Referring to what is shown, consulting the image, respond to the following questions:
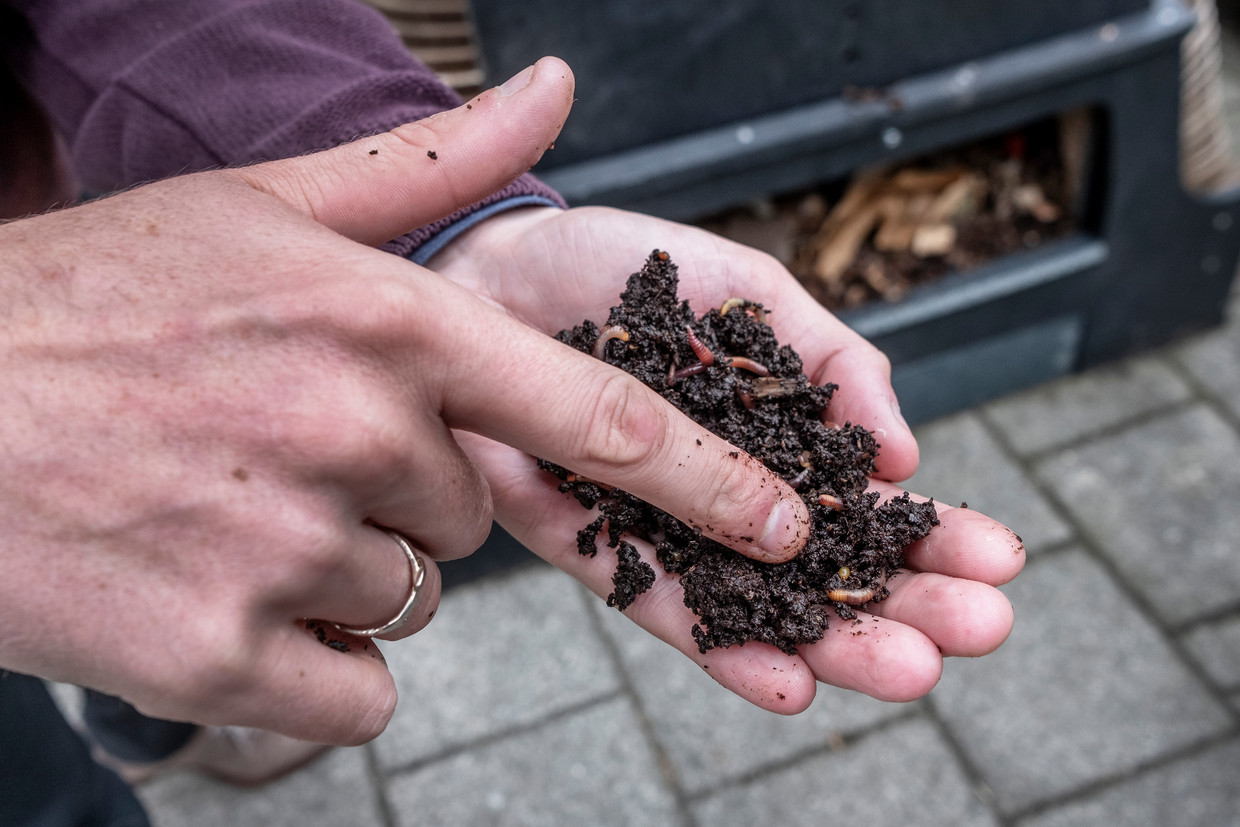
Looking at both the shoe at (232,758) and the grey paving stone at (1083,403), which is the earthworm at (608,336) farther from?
the grey paving stone at (1083,403)

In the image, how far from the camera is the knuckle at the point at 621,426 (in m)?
1.48

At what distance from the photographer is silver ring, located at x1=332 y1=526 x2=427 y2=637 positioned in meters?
1.54

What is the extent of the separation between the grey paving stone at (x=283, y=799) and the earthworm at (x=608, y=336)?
2116mm

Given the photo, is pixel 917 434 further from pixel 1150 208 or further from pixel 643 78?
pixel 643 78

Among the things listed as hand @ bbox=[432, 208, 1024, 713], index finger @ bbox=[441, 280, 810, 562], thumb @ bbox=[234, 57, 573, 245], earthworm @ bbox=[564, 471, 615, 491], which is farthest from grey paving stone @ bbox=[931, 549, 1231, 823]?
thumb @ bbox=[234, 57, 573, 245]

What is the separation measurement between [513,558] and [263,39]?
224 cm

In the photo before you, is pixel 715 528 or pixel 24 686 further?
pixel 24 686

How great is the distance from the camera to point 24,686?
2084mm

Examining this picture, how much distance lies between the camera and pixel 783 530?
1.78 metres

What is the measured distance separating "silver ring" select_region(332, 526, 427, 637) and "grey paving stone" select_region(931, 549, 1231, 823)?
2.46 m

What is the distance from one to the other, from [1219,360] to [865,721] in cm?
260

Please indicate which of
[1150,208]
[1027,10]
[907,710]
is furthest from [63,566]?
[1150,208]

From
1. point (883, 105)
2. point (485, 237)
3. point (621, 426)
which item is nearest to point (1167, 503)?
point (883, 105)

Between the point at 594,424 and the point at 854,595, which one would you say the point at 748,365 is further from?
the point at 594,424
